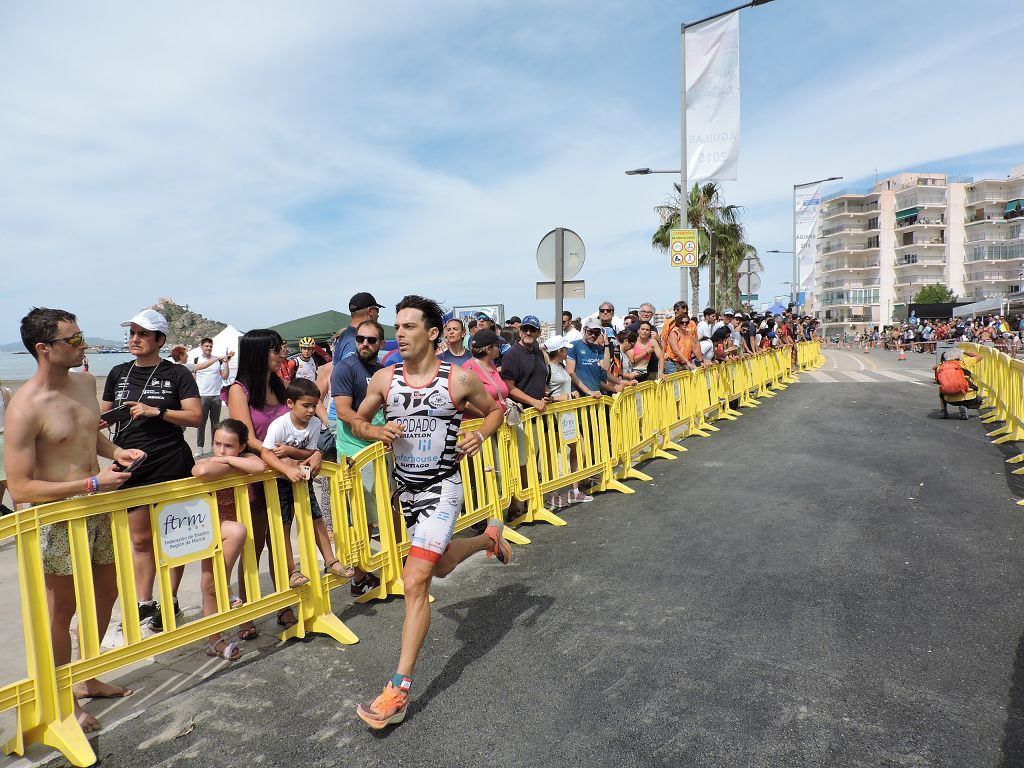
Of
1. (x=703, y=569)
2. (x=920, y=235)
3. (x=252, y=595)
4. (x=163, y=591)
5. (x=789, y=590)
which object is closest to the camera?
(x=163, y=591)

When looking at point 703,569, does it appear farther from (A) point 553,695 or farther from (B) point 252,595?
(B) point 252,595

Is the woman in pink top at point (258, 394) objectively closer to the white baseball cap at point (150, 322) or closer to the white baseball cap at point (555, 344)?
the white baseball cap at point (150, 322)

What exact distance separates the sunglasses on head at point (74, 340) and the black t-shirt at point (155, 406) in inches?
26.9

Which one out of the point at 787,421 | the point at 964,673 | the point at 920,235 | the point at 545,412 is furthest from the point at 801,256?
the point at 920,235

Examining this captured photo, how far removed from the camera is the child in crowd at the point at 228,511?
3998 millimetres

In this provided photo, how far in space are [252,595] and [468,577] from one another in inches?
67.7

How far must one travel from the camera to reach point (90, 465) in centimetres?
356

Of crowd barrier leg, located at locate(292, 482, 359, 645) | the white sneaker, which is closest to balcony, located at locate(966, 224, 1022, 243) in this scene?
the white sneaker

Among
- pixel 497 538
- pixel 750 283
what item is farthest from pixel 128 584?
pixel 750 283

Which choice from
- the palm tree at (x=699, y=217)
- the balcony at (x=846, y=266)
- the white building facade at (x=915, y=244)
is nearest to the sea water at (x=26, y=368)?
the palm tree at (x=699, y=217)

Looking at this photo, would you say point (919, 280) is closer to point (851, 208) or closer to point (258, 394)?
point (851, 208)

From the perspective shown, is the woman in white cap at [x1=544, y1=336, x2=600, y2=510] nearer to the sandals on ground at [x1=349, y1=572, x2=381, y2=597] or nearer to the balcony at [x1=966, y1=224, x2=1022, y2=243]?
the sandals on ground at [x1=349, y1=572, x2=381, y2=597]

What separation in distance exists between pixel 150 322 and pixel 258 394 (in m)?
0.78

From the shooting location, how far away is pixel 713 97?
15.5m
